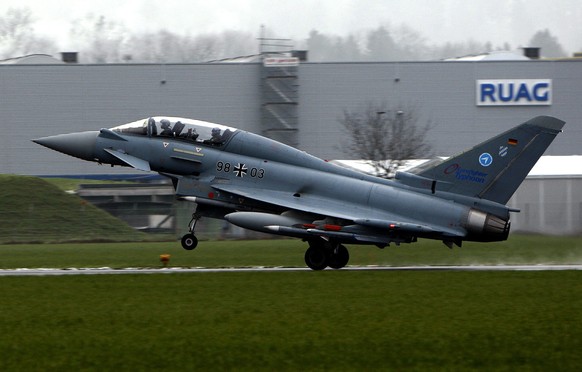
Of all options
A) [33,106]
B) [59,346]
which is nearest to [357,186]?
[59,346]

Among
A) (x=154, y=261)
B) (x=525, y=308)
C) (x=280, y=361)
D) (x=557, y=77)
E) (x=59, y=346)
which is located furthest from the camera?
(x=557, y=77)

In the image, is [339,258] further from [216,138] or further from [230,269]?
[216,138]

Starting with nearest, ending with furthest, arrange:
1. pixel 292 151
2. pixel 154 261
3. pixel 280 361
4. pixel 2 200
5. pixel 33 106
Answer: pixel 280 361
pixel 292 151
pixel 154 261
pixel 2 200
pixel 33 106

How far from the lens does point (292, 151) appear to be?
77.7ft

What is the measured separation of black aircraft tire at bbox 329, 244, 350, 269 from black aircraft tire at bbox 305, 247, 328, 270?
0.20 metres

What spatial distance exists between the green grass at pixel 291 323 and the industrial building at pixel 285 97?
44.7 meters

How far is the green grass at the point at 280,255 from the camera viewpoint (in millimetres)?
26234

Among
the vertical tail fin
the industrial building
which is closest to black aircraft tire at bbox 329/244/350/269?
the vertical tail fin

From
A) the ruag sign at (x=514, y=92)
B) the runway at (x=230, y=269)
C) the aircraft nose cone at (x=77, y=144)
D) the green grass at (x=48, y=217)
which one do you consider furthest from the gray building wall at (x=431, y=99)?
the aircraft nose cone at (x=77, y=144)

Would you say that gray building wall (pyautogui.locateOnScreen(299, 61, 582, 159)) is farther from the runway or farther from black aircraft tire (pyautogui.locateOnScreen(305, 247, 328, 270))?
black aircraft tire (pyautogui.locateOnScreen(305, 247, 328, 270))

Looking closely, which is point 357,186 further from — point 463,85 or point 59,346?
point 463,85

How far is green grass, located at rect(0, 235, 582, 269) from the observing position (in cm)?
2623

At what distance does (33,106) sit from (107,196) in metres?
21.8

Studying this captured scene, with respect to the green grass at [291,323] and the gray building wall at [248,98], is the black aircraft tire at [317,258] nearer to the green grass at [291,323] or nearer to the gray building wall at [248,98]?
the green grass at [291,323]
